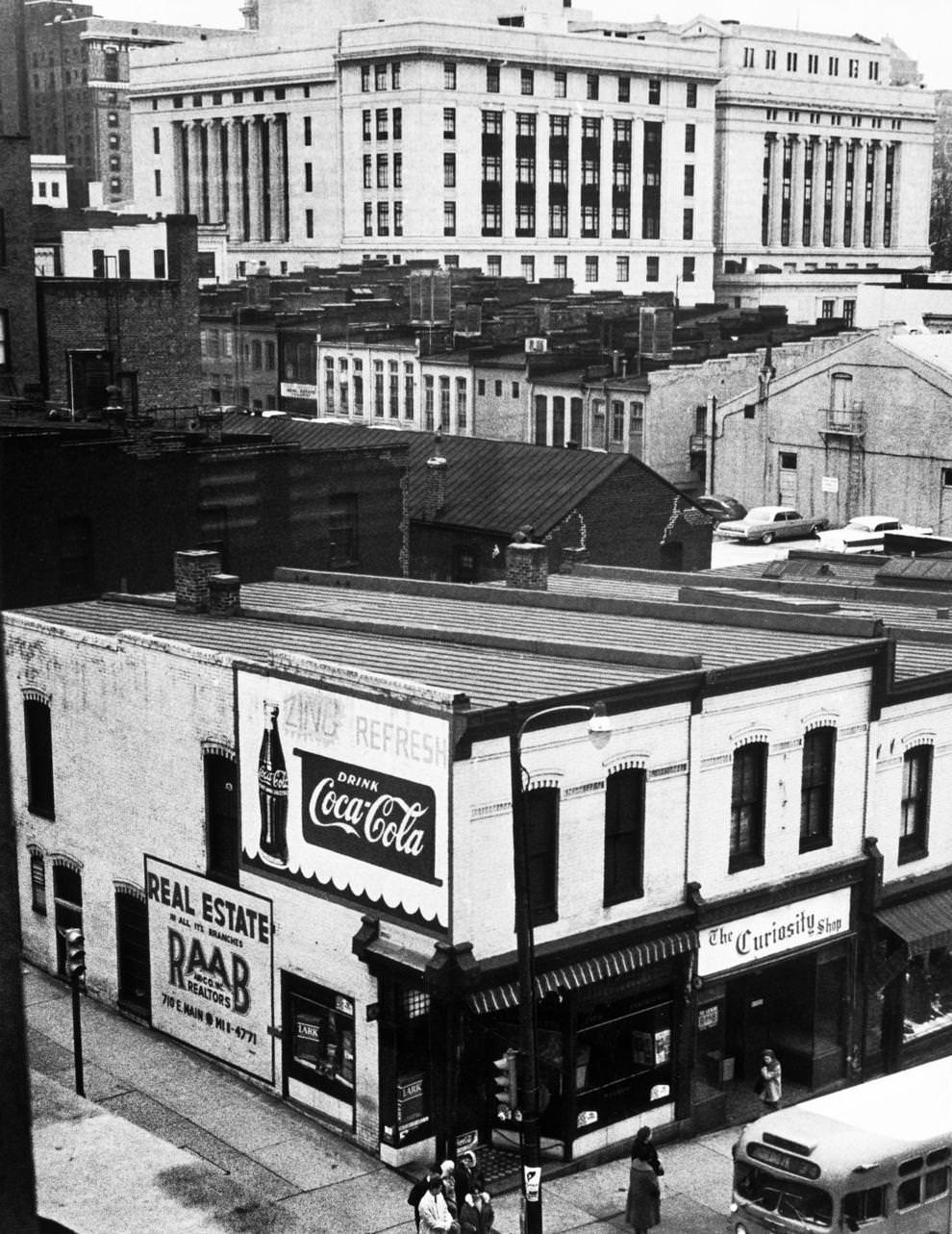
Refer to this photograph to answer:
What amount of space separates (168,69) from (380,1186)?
15920 cm

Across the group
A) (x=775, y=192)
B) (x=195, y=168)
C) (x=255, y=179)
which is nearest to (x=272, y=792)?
(x=255, y=179)

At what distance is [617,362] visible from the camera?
254 feet

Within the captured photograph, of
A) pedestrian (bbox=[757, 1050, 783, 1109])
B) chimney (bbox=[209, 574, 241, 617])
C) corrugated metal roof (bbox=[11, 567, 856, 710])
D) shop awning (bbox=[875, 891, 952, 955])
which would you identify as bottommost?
pedestrian (bbox=[757, 1050, 783, 1109])

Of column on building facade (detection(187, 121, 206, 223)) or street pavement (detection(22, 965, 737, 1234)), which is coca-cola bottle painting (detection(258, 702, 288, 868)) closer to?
street pavement (detection(22, 965, 737, 1234))

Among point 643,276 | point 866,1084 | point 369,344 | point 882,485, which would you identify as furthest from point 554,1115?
point 643,276

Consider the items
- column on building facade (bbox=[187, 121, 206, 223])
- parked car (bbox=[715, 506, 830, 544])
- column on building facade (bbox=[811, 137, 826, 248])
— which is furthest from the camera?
column on building facade (bbox=[811, 137, 826, 248])

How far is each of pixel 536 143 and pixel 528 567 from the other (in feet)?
398

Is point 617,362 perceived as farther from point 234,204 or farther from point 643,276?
point 234,204

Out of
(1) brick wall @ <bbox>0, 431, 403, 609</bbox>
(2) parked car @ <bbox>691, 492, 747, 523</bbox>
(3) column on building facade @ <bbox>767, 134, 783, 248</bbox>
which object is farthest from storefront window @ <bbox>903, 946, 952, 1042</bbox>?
(3) column on building facade @ <bbox>767, 134, 783, 248</bbox>

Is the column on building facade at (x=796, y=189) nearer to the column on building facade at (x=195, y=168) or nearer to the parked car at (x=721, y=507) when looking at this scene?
the column on building facade at (x=195, y=168)

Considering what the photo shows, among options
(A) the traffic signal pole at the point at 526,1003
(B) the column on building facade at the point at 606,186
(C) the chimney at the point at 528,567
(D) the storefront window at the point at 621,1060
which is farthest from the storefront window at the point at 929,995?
(B) the column on building facade at the point at 606,186

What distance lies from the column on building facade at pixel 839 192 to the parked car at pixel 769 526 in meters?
114

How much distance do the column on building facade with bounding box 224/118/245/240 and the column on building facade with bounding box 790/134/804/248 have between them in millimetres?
54207

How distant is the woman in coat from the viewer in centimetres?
2625
